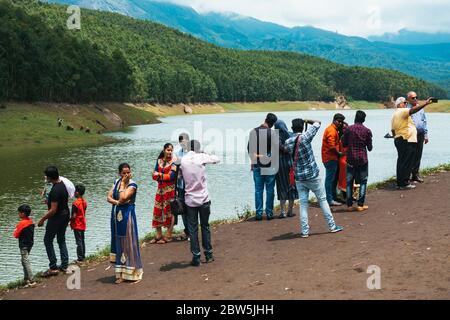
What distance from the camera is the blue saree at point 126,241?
11.5 m

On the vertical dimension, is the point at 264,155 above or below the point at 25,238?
above

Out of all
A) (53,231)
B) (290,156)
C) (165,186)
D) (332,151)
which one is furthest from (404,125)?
(53,231)

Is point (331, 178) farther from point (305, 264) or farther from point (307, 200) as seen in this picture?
point (305, 264)

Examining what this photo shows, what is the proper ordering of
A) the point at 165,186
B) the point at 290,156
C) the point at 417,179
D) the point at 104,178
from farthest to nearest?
1. the point at 104,178
2. the point at 417,179
3. the point at 290,156
4. the point at 165,186

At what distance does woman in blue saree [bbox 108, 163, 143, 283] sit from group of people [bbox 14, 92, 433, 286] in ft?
0.07

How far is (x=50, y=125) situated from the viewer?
74188mm

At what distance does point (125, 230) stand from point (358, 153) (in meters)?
7.62

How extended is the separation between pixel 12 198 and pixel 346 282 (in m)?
24.5

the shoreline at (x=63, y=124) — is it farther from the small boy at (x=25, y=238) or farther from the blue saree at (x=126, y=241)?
the blue saree at (x=126, y=241)

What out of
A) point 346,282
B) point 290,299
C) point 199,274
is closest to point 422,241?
point 346,282

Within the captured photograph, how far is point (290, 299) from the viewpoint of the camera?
907cm

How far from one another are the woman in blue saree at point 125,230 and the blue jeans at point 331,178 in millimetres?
7445

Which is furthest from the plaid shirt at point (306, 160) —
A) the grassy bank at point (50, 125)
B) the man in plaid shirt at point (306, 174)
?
the grassy bank at point (50, 125)
